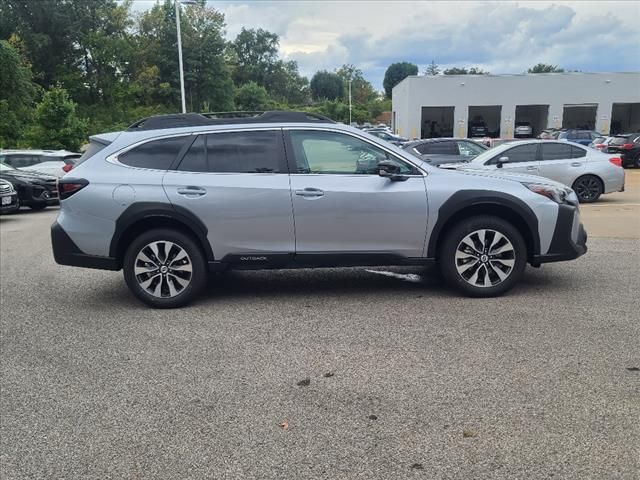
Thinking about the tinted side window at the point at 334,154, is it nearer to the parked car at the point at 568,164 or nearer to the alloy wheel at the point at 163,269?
the alloy wheel at the point at 163,269

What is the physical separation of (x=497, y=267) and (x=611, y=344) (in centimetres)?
145

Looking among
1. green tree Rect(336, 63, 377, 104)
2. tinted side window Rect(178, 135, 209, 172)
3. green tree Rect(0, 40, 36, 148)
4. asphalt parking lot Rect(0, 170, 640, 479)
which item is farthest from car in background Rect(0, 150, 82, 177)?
green tree Rect(336, 63, 377, 104)

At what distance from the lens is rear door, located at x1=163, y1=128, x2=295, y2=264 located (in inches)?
219

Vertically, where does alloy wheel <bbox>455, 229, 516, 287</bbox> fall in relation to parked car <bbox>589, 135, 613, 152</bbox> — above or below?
below

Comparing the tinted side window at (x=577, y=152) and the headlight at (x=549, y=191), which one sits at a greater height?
the tinted side window at (x=577, y=152)

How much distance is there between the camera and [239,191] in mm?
5566

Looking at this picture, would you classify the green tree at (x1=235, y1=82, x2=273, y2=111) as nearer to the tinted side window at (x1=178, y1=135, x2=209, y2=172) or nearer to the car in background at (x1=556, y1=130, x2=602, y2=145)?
the car in background at (x1=556, y1=130, x2=602, y2=145)

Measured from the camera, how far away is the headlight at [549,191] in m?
5.77

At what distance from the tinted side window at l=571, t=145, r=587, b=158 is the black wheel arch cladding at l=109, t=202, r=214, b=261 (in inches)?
409

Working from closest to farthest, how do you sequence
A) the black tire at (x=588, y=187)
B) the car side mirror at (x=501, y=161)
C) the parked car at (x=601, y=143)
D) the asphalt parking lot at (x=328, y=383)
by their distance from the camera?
the asphalt parking lot at (x=328, y=383), the car side mirror at (x=501, y=161), the black tire at (x=588, y=187), the parked car at (x=601, y=143)

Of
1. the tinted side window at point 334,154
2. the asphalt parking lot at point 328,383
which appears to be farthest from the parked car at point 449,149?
the tinted side window at point 334,154

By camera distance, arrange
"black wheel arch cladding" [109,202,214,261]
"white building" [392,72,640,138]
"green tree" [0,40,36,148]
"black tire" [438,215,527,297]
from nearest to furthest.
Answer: "black wheel arch cladding" [109,202,214,261]
"black tire" [438,215,527,297]
"green tree" [0,40,36,148]
"white building" [392,72,640,138]

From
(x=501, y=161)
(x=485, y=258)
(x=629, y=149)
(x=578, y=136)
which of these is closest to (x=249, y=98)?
(x=578, y=136)

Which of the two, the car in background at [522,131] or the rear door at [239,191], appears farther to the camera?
the car in background at [522,131]
